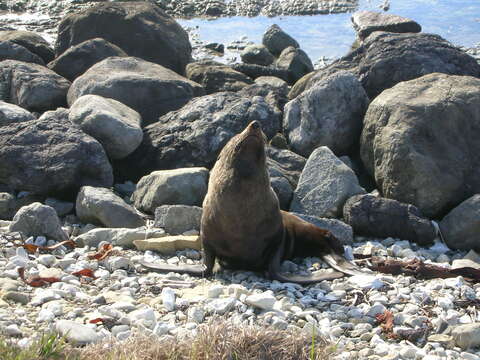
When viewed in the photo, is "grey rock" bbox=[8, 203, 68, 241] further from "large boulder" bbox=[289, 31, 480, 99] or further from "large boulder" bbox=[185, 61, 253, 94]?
"large boulder" bbox=[185, 61, 253, 94]

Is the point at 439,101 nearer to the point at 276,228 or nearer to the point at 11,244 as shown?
the point at 276,228

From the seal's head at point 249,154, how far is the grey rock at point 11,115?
14.5 feet

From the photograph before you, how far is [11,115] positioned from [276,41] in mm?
12209

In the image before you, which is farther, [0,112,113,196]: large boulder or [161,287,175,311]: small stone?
[0,112,113,196]: large boulder

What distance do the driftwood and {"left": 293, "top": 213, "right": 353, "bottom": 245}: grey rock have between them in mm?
1113

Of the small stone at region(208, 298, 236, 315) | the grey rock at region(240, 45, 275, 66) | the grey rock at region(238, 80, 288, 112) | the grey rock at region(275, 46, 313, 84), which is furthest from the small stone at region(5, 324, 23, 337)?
the grey rock at region(240, 45, 275, 66)

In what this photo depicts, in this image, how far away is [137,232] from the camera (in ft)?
26.9

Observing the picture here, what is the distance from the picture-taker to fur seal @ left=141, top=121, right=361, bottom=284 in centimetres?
737

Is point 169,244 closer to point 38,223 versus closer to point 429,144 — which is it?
point 38,223

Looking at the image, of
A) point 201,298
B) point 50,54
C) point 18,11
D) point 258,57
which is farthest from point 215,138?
point 18,11

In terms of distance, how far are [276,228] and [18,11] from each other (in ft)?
73.2

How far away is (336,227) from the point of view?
8.70 metres

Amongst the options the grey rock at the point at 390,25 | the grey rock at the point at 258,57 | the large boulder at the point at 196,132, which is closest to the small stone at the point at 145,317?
the large boulder at the point at 196,132

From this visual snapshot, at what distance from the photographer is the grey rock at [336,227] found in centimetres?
862
